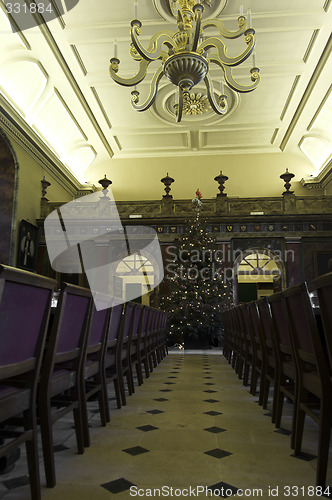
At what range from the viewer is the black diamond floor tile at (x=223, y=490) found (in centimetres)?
159

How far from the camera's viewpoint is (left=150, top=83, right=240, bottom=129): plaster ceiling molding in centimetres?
1068

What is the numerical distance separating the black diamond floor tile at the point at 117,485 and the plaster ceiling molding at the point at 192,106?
9.65 meters

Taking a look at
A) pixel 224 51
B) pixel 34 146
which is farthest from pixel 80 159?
pixel 224 51

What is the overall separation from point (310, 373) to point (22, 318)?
1350 millimetres

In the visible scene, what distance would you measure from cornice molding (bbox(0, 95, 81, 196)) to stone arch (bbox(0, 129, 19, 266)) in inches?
18.6

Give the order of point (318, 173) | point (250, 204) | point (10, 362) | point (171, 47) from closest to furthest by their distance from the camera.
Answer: point (10, 362), point (171, 47), point (250, 204), point (318, 173)

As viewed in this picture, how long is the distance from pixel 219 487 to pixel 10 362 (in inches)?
39.9

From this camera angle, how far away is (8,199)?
Answer: 9.98 m

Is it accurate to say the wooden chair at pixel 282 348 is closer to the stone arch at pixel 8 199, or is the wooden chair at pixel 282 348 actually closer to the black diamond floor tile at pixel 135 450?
the black diamond floor tile at pixel 135 450

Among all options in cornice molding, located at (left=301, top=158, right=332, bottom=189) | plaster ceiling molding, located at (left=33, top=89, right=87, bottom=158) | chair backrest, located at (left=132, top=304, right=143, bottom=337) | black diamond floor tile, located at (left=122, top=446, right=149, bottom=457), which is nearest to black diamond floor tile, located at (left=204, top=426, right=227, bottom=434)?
black diamond floor tile, located at (left=122, top=446, right=149, bottom=457)

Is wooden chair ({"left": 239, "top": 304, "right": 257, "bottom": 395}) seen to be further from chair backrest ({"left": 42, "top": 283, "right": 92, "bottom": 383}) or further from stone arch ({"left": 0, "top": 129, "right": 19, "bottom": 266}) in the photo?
stone arch ({"left": 0, "top": 129, "right": 19, "bottom": 266})

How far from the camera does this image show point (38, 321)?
1532 millimetres

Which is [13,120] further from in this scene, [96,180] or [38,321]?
[38,321]

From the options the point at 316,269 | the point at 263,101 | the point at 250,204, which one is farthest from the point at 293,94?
the point at 316,269
